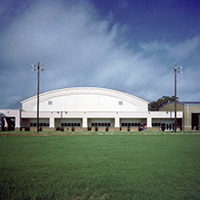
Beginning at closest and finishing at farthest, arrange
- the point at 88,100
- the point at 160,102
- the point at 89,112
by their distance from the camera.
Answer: the point at 89,112
the point at 88,100
the point at 160,102

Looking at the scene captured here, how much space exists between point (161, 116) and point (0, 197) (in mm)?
44524

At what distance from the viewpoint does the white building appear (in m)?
45.7

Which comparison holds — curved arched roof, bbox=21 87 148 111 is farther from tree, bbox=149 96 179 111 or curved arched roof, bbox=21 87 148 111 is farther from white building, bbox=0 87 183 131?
tree, bbox=149 96 179 111

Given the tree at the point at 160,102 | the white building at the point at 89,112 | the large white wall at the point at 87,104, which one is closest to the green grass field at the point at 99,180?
the white building at the point at 89,112

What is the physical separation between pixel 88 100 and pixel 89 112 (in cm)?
364

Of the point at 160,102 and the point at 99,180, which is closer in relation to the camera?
the point at 99,180

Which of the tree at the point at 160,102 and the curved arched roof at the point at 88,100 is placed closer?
the curved arched roof at the point at 88,100

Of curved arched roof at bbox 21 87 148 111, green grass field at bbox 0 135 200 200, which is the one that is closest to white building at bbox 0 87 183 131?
curved arched roof at bbox 21 87 148 111

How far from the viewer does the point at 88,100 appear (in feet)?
158

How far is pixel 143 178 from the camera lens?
602 cm

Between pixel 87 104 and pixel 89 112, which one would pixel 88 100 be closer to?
pixel 87 104

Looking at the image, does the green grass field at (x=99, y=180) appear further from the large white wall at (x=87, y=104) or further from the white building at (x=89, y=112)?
the large white wall at (x=87, y=104)

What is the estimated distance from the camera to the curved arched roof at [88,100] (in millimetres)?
48094

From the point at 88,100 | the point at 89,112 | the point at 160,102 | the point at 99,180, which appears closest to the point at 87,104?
the point at 88,100
